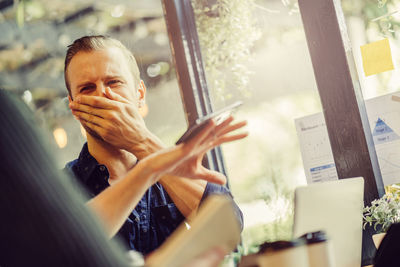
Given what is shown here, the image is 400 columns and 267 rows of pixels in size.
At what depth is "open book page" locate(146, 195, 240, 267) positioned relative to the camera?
688 mm

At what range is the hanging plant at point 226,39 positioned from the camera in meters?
2.35

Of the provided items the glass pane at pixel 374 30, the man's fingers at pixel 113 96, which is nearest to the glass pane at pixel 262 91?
the glass pane at pixel 374 30

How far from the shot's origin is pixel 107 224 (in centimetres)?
109

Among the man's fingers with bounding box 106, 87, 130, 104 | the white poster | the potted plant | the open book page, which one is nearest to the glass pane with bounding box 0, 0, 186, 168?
the man's fingers with bounding box 106, 87, 130, 104

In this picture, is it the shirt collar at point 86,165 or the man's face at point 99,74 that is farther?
the man's face at point 99,74

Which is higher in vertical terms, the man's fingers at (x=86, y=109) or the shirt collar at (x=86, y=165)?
the man's fingers at (x=86, y=109)

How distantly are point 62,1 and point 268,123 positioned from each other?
153 cm

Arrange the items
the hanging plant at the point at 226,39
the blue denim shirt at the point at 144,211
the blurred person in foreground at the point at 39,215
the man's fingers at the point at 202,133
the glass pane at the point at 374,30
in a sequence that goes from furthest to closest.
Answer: the hanging plant at the point at 226,39
the glass pane at the point at 374,30
the blue denim shirt at the point at 144,211
the man's fingers at the point at 202,133
the blurred person in foreground at the point at 39,215

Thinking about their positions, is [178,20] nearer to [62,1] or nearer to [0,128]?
[62,1]

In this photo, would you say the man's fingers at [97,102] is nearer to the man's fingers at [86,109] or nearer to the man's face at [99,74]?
the man's fingers at [86,109]

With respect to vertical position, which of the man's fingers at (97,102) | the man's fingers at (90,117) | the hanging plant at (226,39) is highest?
the hanging plant at (226,39)

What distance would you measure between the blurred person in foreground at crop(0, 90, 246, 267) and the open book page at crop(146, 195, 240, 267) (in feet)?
0.06

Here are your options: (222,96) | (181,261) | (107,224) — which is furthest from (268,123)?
(181,261)

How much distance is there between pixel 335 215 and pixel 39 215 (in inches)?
33.4
